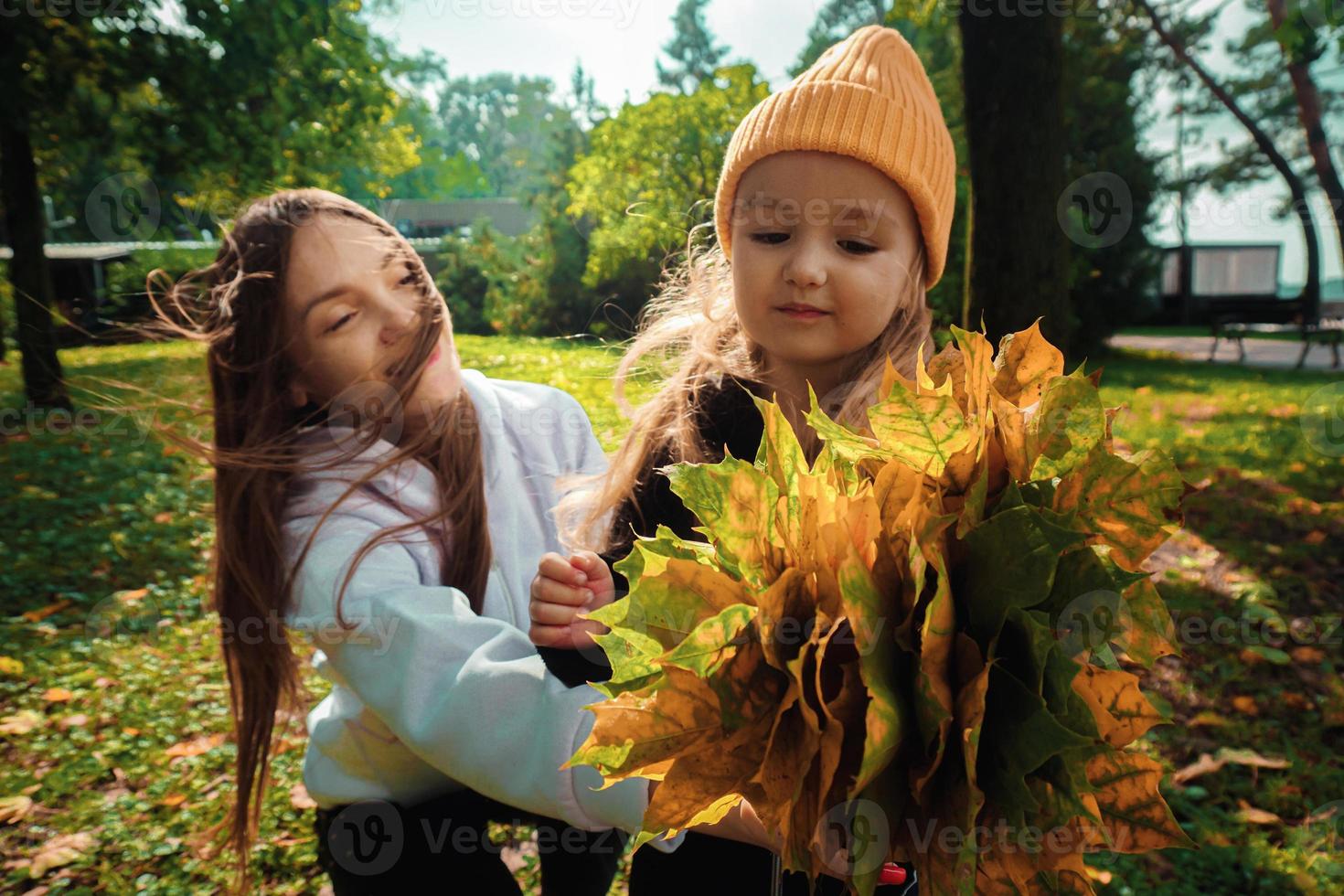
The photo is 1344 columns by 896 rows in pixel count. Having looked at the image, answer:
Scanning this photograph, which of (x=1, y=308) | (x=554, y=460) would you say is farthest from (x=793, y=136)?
(x=1, y=308)

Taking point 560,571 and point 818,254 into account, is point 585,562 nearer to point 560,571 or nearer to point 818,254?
point 560,571

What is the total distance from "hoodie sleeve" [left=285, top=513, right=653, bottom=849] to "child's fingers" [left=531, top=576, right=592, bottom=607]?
0.35 ft

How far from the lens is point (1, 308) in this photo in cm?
1327

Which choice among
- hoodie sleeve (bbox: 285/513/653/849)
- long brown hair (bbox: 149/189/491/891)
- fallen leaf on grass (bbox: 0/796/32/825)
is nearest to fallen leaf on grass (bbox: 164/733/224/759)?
fallen leaf on grass (bbox: 0/796/32/825)

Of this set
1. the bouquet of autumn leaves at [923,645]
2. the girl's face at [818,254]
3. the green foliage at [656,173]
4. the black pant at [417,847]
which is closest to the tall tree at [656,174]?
the green foliage at [656,173]

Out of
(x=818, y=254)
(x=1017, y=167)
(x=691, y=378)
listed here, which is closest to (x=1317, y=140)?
(x=1017, y=167)

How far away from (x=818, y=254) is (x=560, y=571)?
801 millimetres

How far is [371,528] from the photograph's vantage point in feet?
5.89

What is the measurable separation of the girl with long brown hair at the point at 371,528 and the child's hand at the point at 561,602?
6 cm

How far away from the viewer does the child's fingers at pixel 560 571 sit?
1.50m

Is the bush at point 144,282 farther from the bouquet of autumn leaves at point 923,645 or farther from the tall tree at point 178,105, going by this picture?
the tall tree at point 178,105

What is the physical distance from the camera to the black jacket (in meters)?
1.92

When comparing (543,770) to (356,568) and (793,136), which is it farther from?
(793,136)

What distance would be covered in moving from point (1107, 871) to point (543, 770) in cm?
229
